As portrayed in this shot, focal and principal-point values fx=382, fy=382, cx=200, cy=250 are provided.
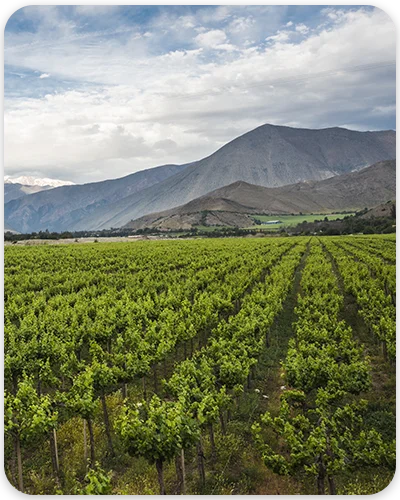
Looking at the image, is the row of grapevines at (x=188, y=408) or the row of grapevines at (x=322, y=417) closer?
the row of grapevines at (x=188, y=408)

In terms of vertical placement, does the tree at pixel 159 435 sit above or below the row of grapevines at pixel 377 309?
below

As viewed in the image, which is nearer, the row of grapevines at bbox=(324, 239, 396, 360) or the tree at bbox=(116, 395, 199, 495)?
the tree at bbox=(116, 395, 199, 495)

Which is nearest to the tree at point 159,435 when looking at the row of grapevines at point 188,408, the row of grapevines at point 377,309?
the row of grapevines at point 188,408

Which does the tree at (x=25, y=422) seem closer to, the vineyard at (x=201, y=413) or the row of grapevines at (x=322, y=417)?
the vineyard at (x=201, y=413)

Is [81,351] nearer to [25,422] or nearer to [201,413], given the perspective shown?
[25,422]

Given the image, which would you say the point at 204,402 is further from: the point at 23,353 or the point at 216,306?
the point at 216,306

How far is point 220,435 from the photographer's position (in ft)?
29.7

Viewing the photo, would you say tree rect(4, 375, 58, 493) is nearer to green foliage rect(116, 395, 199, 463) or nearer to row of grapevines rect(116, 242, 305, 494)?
row of grapevines rect(116, 242, 305, 494)

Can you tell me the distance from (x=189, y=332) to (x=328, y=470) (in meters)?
7.53

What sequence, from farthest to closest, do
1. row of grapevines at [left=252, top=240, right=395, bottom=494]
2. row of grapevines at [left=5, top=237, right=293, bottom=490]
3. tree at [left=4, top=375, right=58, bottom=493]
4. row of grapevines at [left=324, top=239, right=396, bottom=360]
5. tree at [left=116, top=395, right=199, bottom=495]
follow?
row of grapevines at [left=324, top=239, right=396, bottom=360]
row of grapevines at [left=5, top=237, right=293, bottom=490]
tree at [left=4, top=375, right=58, bottom=493]
row of grapevines at [left=252, top=240, right=395, bottom=494]
tree at [left=116, top=395, right=199, bottom=495]

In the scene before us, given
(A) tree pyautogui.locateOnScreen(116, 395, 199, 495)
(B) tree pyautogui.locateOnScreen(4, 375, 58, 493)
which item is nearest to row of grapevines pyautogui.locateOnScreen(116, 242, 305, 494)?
(A) tree pyautogui.locateOnScreen(116, 395, 199, 495)

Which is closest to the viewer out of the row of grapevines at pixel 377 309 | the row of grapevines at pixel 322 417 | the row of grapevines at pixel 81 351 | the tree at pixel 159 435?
the tree at pixel 159 435

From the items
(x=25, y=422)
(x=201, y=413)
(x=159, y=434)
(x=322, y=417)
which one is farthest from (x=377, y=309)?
(x=25, y=422)

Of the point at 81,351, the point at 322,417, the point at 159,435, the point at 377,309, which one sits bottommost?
the point at 81,351
